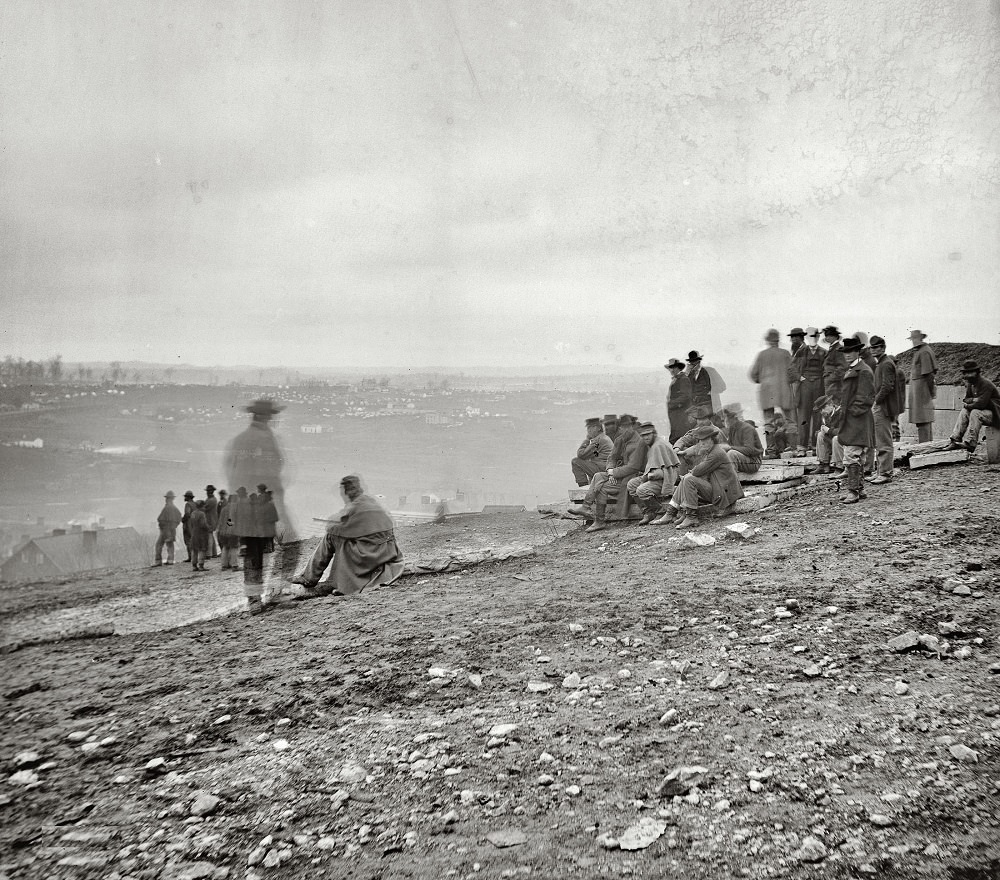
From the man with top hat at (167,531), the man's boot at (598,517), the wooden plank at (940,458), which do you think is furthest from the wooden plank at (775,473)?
the man with top hat at (167,531)

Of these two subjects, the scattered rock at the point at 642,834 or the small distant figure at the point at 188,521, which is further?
the small distant figure at the point at 188,521

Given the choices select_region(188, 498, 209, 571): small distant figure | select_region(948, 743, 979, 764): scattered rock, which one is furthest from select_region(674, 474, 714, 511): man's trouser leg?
select_region(188, 498, 209, 571): small distant figure

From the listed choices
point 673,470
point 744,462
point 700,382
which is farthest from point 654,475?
point 700,382

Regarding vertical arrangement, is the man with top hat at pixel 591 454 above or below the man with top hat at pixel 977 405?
below

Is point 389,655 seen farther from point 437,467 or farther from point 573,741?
point 437,467

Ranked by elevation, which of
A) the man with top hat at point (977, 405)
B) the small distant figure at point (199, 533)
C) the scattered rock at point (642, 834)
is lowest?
the small distant figure at point (199, 533)

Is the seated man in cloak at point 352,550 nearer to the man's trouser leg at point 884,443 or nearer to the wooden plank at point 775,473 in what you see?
the wooden plank at point 775,473

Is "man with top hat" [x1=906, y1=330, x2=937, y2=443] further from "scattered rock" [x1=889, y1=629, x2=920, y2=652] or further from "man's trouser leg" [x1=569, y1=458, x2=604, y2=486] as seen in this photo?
"scattered rock" [x1=889, y1=629, x2=920, y2=652]

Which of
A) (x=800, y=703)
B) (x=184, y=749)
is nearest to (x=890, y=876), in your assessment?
(x=800, y=703)
